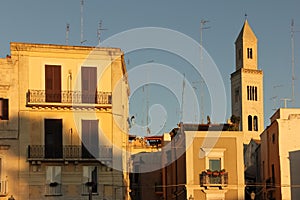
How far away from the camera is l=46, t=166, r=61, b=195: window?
35.9 meters

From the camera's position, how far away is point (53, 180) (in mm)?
36125

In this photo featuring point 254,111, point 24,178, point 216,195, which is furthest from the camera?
point 254,111

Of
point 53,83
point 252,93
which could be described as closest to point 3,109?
point 53,83

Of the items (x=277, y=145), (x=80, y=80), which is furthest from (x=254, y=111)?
(x=80, y=80)

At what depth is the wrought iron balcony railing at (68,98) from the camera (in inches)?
1428

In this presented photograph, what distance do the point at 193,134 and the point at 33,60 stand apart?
10730mm

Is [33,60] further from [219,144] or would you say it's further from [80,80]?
[219,144]

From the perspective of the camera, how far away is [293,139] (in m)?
41.9

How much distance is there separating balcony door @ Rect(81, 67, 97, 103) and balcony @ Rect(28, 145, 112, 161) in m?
2.80

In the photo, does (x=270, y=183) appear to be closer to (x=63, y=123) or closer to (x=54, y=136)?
(x=63, y=123)

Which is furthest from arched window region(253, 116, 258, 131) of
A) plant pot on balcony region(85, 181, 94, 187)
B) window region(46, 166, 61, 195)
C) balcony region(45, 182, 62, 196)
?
balcony region(45, 182, 62, 196)

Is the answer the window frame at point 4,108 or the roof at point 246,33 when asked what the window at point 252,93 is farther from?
the window frame at point 4,108

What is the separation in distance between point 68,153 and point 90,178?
1.89 m

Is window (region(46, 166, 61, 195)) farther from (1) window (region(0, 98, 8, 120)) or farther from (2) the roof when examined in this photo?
(2) the roof
